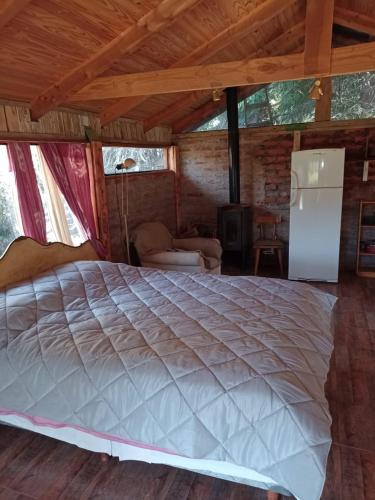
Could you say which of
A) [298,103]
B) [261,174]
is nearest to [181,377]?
[261,174]

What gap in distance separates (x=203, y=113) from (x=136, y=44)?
2.77 m

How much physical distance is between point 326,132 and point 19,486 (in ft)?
16.2

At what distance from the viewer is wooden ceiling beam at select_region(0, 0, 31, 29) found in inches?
71.7

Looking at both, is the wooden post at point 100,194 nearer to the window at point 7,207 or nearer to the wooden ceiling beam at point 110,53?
the wooden ceiling beam at point 110,53

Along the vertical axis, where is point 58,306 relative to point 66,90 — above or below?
below

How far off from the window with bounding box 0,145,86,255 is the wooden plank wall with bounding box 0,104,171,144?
15 cm

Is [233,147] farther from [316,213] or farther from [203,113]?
[316,213]

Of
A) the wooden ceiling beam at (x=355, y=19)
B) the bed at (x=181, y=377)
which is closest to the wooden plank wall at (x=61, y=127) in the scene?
the bed at (x=181, y=377)

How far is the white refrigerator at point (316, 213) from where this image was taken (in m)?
4.35

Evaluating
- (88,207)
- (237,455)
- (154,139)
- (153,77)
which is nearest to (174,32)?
(153,77)

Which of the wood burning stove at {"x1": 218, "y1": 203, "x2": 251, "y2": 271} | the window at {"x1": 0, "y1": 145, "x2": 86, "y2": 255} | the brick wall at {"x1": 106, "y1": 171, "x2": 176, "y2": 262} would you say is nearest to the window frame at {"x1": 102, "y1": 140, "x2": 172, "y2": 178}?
the brick wall at {"x1": 106, "y1": 171, "x2": 176, "y2": 262}

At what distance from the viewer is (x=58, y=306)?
7.57ft

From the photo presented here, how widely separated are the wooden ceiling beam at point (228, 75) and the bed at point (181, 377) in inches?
62.6

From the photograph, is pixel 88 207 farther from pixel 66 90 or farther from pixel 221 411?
pixel 221 411
